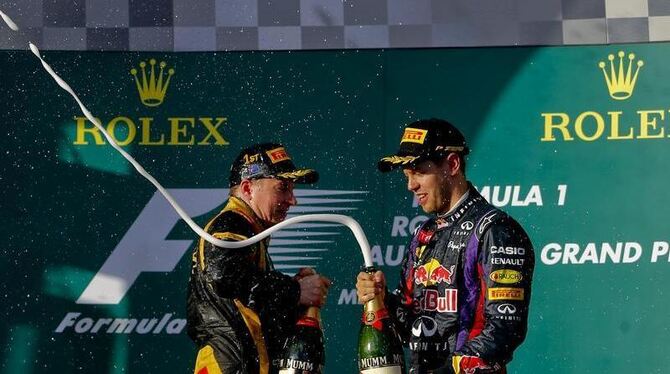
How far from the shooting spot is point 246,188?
5492 millimetres

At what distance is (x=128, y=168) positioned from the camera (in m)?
7.38

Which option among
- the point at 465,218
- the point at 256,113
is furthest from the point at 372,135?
the point at 465,218

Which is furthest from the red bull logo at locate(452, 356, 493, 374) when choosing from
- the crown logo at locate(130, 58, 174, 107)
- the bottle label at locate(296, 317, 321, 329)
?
the crown logo at locate(130, 58, 174, 107)

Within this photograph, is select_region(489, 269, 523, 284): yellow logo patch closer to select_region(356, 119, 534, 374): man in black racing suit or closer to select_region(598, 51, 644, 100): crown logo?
select_region(356, 119, 534, 374): man in black racing suit

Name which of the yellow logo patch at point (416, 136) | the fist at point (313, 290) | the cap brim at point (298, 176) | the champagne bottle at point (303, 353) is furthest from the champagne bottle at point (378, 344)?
the cap brim at point (298, 176)

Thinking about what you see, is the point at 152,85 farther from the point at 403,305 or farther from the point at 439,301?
the point at 439,301

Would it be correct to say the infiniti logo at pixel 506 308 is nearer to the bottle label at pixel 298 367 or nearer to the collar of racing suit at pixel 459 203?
the collar of racing suit at pixel 459 203

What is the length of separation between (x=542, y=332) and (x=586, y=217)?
677 mm

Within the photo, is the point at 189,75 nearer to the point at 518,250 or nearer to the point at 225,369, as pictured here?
the point at 225,369

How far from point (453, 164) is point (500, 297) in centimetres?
56

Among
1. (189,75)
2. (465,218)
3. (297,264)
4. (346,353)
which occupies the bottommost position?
(346,353)

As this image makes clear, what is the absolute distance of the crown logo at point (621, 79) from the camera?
290 inches

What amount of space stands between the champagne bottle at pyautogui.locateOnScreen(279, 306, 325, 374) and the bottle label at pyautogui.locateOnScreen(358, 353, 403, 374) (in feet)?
0.74

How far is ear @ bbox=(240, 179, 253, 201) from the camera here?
548 centimetres
